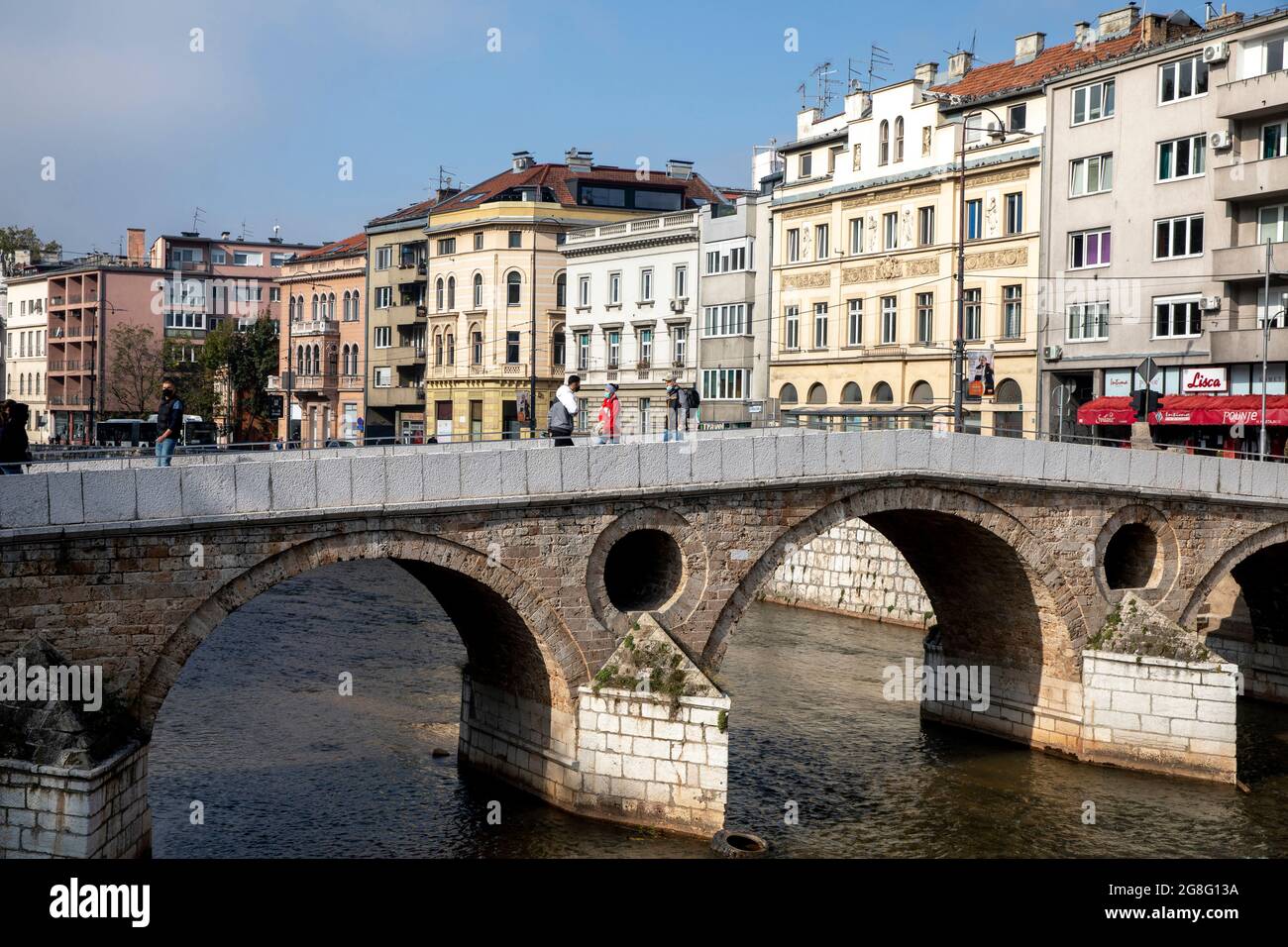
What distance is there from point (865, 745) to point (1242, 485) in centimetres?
866

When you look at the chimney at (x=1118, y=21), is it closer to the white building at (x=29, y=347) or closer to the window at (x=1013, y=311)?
the window at (x=1013, y=311)

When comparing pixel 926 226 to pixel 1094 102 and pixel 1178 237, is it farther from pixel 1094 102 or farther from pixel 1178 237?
pixel 1178 237

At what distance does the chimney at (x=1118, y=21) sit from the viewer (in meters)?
44.5

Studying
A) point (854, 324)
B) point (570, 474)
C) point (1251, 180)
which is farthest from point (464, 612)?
point (854, 324)

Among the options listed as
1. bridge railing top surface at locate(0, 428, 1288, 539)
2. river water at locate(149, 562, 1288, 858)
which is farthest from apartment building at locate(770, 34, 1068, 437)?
bridge railing top surface at locate(0, 428, 1288, 539)

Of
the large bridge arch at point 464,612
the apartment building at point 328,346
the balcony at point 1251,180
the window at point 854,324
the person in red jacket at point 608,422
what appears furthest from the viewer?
the apartment building at point 328,346

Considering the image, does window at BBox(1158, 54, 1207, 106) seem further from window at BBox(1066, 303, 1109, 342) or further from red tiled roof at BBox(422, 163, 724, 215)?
red tiled roof at BBox(422, 163, 724, 215)

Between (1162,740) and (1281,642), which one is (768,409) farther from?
(1162,740)

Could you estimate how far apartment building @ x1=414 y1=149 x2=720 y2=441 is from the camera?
215ft

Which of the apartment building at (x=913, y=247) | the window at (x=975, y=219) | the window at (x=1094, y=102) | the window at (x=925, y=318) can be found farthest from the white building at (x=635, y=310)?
the window at (x=1094, y=102)

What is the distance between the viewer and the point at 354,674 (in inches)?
1216

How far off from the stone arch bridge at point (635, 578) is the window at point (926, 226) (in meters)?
17.4

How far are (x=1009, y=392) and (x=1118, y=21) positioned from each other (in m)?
12.0
